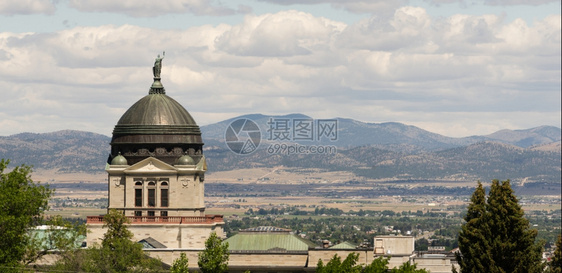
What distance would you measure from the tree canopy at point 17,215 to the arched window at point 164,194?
72.8 feet

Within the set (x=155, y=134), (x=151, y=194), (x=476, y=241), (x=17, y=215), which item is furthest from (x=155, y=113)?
(x=476, y=241)

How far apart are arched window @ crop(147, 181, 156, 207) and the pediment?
4.65 ft

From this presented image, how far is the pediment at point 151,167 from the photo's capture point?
474ft

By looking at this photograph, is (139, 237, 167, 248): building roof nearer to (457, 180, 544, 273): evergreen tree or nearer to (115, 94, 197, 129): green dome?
(115, 94, 197, 129): green dome

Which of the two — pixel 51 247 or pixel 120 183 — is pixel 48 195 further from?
pixel 120 183

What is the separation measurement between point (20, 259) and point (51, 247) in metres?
6.10

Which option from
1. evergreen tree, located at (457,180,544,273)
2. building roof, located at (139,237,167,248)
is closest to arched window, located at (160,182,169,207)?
building roof, located at (139,237,167,248)

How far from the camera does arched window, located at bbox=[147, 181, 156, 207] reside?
5709 inches

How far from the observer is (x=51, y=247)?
124375 millimetres

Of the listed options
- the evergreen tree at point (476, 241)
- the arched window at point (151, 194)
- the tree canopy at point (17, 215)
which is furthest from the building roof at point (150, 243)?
the evergreen tree at point (476, 241)

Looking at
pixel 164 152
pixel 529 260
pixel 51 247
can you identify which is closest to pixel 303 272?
pixel 164 152

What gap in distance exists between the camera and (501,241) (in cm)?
10906

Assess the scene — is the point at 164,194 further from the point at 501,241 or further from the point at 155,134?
the point at 501,241

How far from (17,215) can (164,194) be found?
27264 millimetres
